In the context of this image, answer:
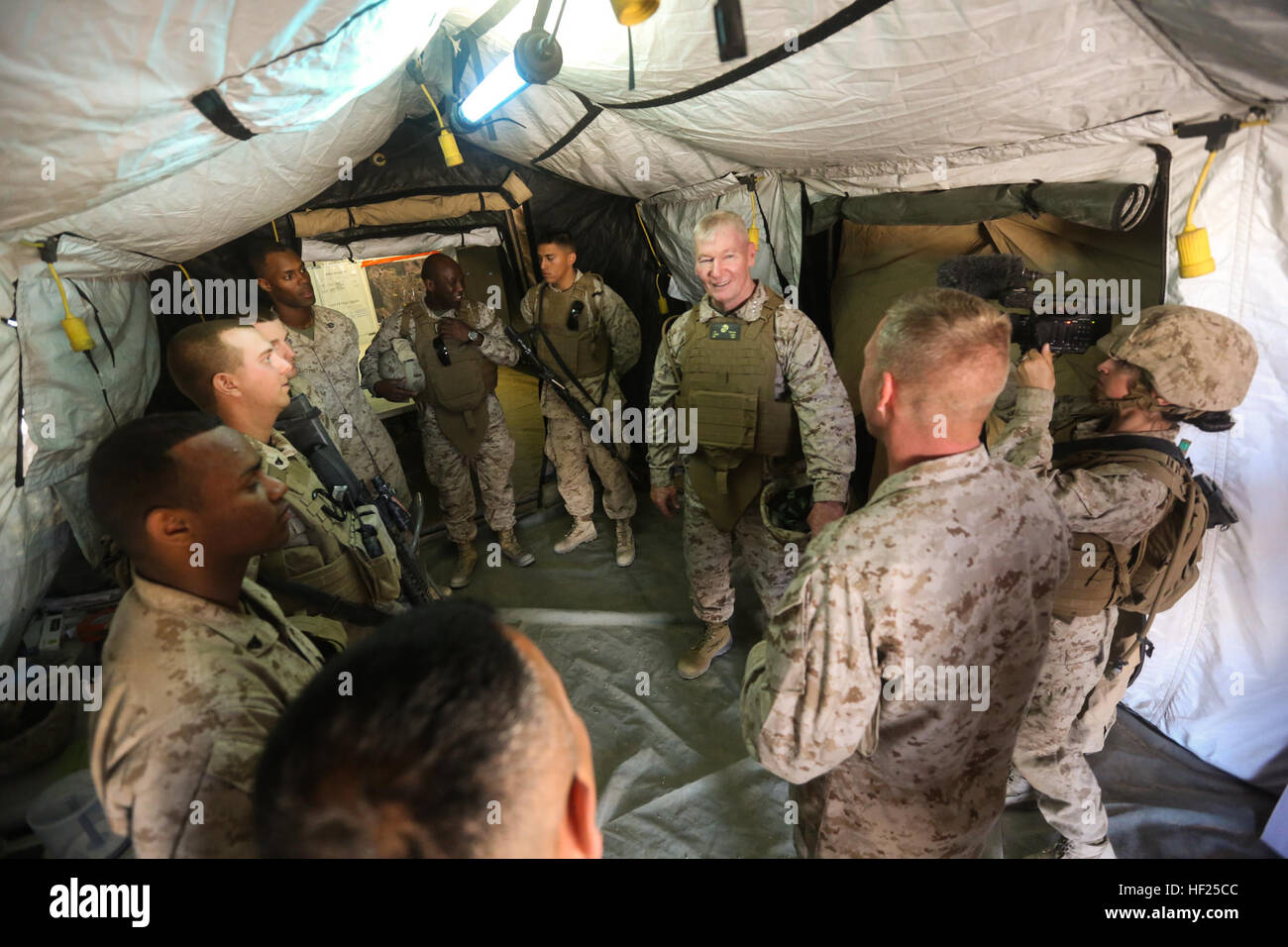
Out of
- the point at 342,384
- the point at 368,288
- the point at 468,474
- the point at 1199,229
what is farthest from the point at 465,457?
the point at 1199,229

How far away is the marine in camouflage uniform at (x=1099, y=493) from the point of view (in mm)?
1558

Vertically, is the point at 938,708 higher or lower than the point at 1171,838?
higher

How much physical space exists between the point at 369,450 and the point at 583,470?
1.47 metres

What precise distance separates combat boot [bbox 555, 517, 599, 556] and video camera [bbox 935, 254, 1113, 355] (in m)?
2.96

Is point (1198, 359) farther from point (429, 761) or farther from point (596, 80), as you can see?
point (596, 80)

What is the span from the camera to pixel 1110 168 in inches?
78.1

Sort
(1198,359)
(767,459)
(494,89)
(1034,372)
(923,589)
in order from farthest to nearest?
(767,459) → (494,89) → (1034,372) → (1198,359) → (923,589)

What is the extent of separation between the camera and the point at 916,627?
1.14 meters

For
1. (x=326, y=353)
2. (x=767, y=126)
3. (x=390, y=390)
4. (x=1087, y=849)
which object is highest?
(x=767, y=126)

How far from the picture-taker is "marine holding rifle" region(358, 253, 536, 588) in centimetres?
363

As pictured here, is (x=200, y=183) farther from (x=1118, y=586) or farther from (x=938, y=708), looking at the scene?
(x=1118, y=586)

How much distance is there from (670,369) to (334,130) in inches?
78.3

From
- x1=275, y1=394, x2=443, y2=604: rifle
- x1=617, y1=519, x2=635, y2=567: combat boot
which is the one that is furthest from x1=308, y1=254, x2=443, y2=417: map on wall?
x1=275, y1=394, x2=443, y2=604: rifle

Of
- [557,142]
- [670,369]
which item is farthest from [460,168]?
[670,369]
